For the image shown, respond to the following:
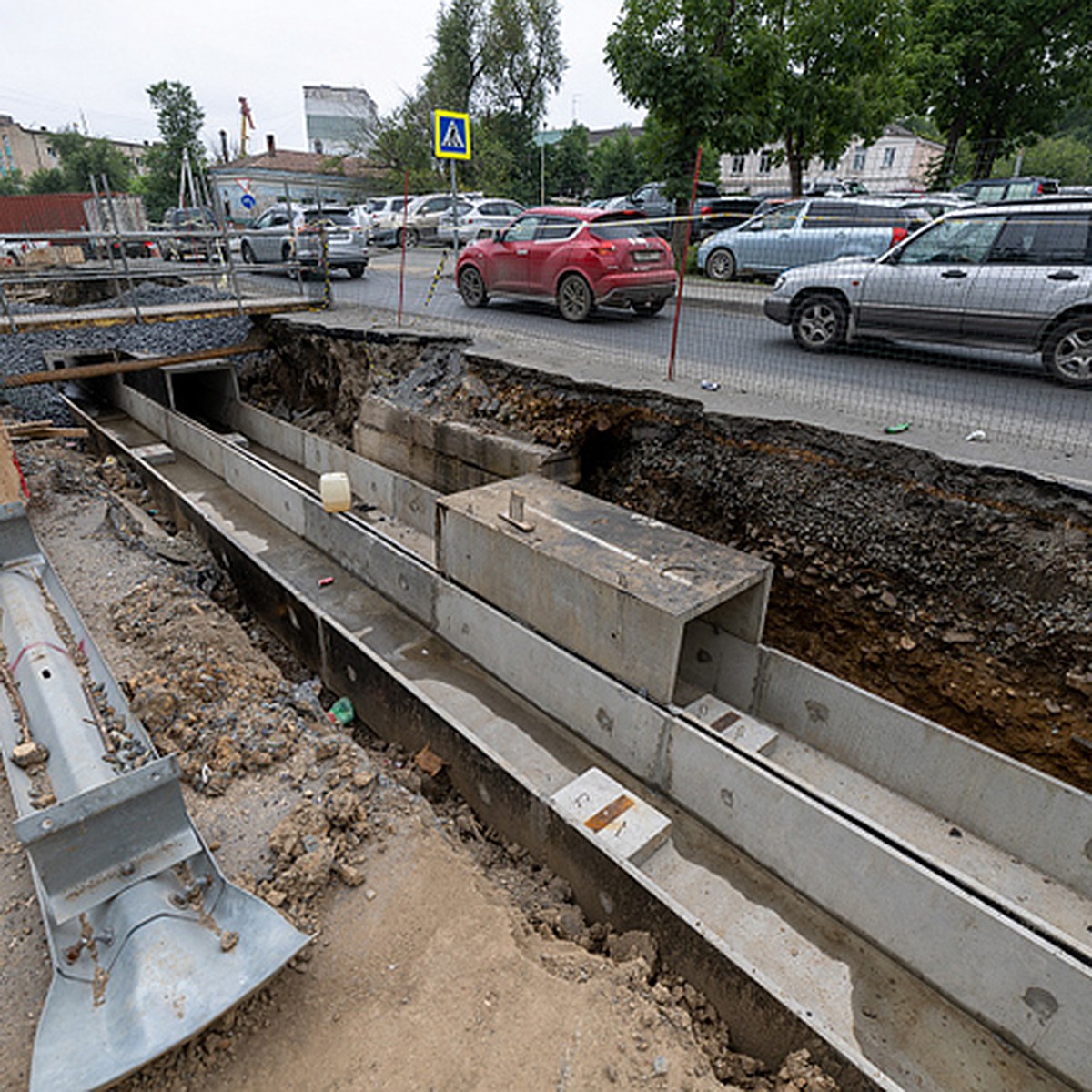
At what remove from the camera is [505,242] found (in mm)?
11945

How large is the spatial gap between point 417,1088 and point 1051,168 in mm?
66351

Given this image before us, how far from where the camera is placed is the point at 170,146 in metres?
46.8

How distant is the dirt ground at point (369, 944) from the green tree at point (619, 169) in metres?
44.8

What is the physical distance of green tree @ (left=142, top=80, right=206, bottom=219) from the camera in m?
45.3

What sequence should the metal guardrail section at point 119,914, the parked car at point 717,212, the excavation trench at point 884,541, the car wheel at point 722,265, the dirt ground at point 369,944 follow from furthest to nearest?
the parked car at point 717,212
the car wheel at point 722,265
the excavation trench at point 884,541
the dirt ground at point 369,944
the metal guardrail section at point 119,914

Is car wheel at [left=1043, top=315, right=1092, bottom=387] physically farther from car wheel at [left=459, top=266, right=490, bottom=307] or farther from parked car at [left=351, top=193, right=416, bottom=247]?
parked car at [left=351, top=193, right=416, bottom=247]

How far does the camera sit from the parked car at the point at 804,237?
11.0m

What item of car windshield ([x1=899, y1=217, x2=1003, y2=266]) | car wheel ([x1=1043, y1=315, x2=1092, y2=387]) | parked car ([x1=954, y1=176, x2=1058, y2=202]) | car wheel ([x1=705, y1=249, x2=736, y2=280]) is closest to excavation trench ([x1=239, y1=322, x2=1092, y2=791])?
car wheel ([x1=1043, y1=315, x2=1092, y2=387])

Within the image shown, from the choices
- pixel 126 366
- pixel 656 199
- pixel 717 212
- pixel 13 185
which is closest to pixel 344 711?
pixel 126 366

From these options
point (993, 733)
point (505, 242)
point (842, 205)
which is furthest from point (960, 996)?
point (842, 205)

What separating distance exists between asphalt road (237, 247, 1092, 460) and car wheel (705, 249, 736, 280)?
31.3 inches

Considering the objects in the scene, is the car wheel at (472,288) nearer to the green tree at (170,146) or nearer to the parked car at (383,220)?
the parked car at (383,220)

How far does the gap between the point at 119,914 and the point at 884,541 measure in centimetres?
576

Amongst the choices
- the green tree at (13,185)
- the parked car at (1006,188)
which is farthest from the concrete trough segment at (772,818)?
the green tree at (13,185)
